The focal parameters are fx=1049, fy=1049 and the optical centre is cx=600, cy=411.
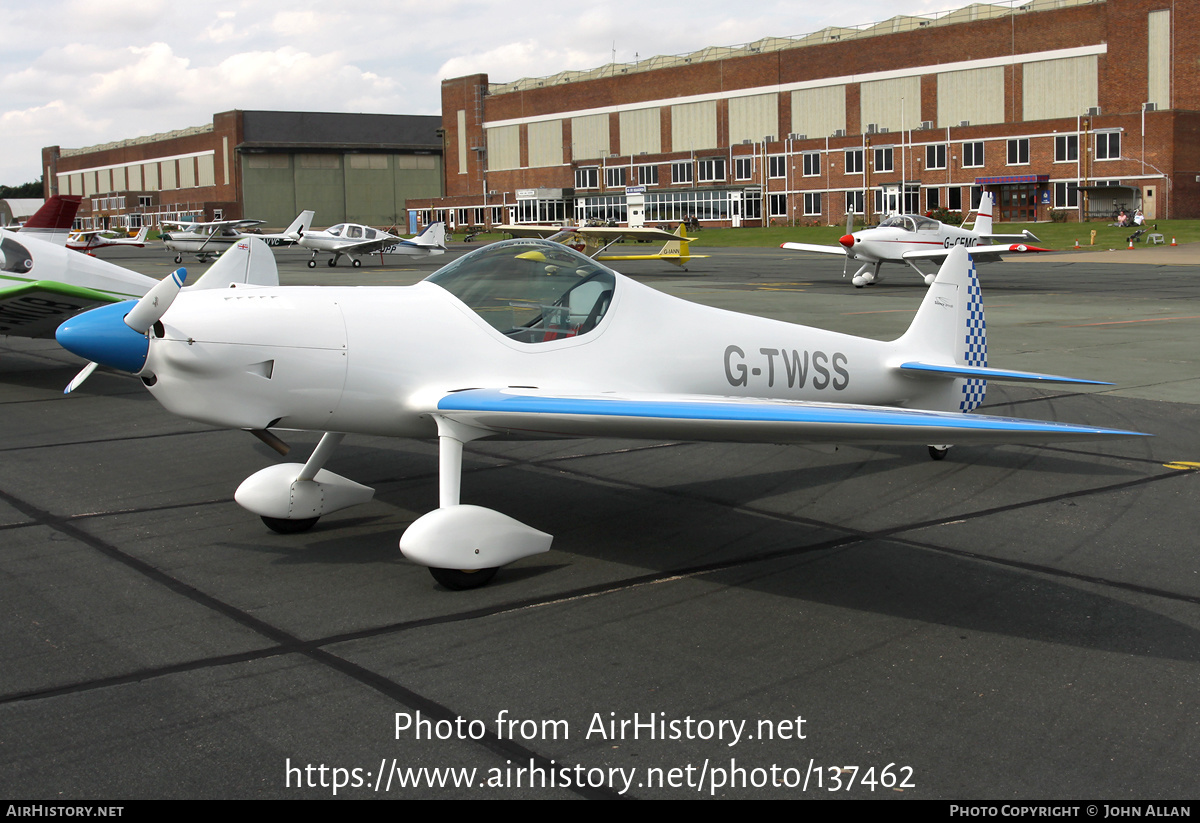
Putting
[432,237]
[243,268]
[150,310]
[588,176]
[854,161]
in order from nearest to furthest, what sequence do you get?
[150,310] < [243,268] < [432,237] < [854,161] < [588,176]

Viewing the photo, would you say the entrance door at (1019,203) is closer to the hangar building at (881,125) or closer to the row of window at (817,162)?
the hangar building at (881,125)

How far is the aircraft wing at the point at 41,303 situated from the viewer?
42.7 ft

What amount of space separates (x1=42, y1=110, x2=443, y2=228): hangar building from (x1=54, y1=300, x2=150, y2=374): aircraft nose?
121 metres

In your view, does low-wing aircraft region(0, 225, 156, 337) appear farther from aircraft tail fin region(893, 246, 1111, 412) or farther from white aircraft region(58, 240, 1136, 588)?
aircraft tail fin region(893, 246, 1111, 412)

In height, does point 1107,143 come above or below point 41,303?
above

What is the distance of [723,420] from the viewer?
510cm

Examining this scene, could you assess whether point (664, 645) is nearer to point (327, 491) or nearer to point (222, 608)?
point (222, 608)

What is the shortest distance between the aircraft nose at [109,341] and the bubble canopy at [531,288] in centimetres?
173

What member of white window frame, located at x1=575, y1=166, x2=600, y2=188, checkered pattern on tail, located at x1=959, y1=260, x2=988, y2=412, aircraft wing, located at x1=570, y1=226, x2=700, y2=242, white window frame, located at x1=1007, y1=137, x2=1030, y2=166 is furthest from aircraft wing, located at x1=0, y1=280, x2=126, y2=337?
white window frame, located at x1=575, y1=166, x2=600, y2=188

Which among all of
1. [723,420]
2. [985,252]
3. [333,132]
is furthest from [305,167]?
[723,420]

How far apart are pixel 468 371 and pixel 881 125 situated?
83429mm

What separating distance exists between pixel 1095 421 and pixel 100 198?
165087mm

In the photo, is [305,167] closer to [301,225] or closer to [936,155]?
[936,155]

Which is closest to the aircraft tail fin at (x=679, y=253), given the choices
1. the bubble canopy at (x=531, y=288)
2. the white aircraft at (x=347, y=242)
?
the white aircraft at (x=347, y=242)
